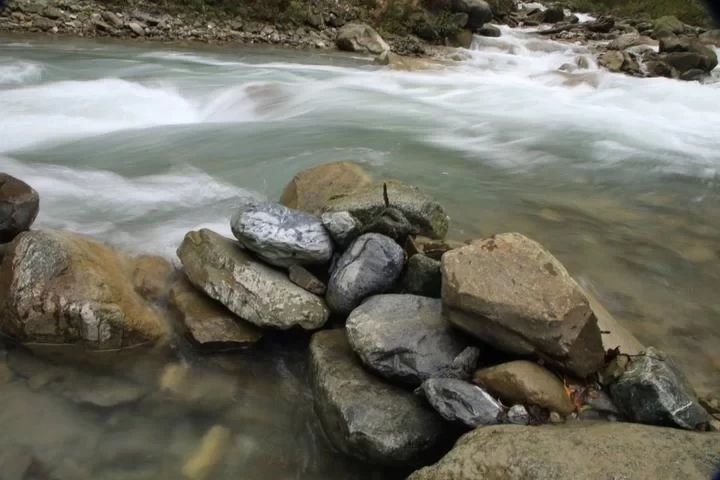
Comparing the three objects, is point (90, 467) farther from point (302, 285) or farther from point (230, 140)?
point (230, 140)

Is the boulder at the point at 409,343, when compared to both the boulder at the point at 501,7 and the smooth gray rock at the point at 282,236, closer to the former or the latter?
the smooth gray rock at the point at 282,236

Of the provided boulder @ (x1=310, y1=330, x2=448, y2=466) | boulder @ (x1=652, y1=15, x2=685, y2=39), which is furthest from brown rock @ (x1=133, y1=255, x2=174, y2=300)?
boulder @ (x1=652, y1=15, x2=685, y2=39)

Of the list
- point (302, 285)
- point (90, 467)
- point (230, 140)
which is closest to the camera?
point (90, 467)

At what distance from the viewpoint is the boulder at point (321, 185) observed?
505 centimetres

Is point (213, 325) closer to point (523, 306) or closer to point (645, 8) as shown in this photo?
point (523, 306)

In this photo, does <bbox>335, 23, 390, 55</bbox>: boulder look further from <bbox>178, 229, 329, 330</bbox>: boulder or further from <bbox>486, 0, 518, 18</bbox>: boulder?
<bbox>178, 229, 329, 330</bbox>: boulder

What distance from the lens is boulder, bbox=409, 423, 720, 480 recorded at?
2400 mm

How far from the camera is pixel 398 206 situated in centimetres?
452

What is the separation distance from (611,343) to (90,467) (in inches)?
111

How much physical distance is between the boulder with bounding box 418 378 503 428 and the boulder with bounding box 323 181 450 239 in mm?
1620

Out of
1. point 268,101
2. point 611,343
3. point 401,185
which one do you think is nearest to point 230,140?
point 268,101

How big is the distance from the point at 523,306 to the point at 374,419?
94 centimetres

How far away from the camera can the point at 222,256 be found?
4090mm

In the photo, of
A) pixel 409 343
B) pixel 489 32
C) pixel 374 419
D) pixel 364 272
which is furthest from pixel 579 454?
pixel 489 32
